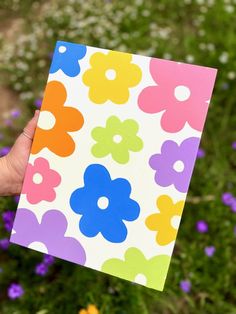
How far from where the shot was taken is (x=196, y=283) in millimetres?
1754

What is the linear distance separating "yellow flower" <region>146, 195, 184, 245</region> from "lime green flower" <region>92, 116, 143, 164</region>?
0.51 feet

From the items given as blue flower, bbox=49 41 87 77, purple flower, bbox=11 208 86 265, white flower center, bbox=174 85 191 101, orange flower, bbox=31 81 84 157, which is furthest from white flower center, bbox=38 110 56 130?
white flower center, bbox=174 85 191 101

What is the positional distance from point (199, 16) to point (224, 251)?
1.62 m

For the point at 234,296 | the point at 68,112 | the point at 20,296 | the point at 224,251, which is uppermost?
the point at 68,112

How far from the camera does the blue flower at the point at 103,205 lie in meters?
1.13

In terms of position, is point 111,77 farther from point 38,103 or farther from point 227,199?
point 38,103

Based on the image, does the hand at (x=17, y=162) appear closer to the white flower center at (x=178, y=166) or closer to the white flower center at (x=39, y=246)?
the white flower center at (x=39, y=246)

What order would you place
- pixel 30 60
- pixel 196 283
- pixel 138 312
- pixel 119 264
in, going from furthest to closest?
pixel 30 60 < pixel 196 283 < pixel 138 312 < pixel 119 264

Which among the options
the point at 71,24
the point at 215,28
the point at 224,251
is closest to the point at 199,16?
the point at 215,28

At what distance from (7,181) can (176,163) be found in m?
0.65

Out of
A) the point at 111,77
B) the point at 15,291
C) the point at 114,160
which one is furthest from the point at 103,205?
the point at 15,291

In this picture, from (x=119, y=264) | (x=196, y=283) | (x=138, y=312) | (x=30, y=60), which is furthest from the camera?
(x=30, y=60)

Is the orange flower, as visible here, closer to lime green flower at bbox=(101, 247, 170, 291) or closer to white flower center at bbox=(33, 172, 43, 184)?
white flower center at bbox=(33, 172, 43, 184)

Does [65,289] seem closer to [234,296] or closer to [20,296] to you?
[20,296]
